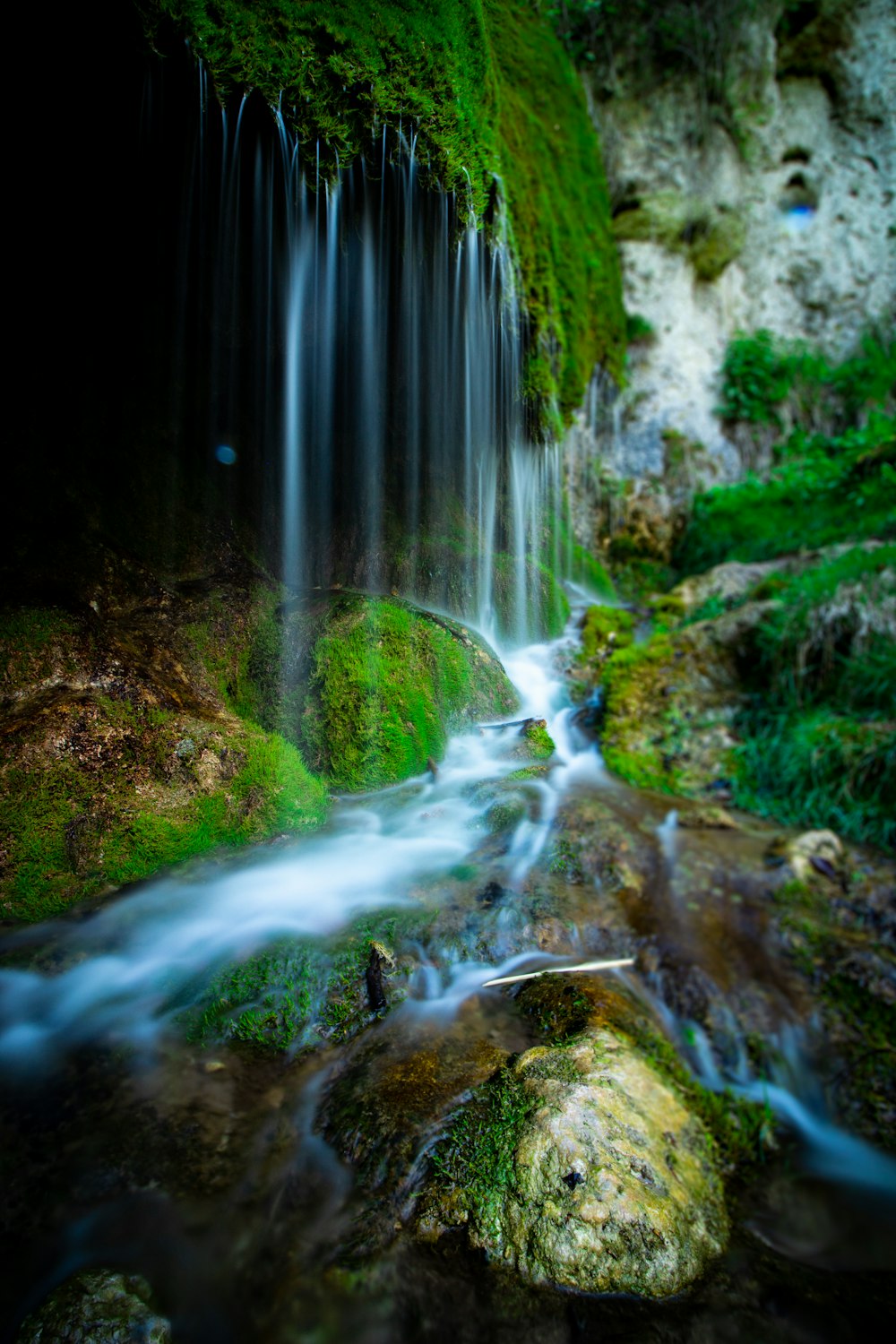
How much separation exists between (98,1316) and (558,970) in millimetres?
1823

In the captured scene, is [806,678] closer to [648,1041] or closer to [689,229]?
[648,1041]

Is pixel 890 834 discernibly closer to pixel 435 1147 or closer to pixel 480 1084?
pixel 480 1084

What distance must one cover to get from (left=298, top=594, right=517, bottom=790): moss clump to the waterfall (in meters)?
0.23

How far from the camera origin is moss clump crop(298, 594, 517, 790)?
338 centimetres

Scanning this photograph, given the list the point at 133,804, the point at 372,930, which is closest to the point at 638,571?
the point at 372,930

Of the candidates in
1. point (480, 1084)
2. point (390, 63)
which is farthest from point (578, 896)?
point (390, 63)

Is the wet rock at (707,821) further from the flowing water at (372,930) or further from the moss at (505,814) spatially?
the moss at (505,814)

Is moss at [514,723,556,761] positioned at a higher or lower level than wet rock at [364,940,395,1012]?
higher

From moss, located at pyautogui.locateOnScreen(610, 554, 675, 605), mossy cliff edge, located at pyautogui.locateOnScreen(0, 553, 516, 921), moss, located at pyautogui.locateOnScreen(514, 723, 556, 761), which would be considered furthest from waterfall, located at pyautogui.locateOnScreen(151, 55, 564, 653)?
moss, located at pyautogui.locateOnScreen(610, 554, 675, 605)

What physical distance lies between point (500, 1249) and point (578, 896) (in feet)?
5.44

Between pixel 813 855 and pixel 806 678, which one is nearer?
pixel 813 855

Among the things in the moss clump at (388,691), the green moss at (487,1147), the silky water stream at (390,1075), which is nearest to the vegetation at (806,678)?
→ the silky water stream at (390,1075)

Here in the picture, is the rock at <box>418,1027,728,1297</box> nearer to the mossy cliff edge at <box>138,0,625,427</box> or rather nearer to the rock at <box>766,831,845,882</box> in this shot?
the rock at <box>766,831,845,882</box>

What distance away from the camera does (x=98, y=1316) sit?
1457mm
